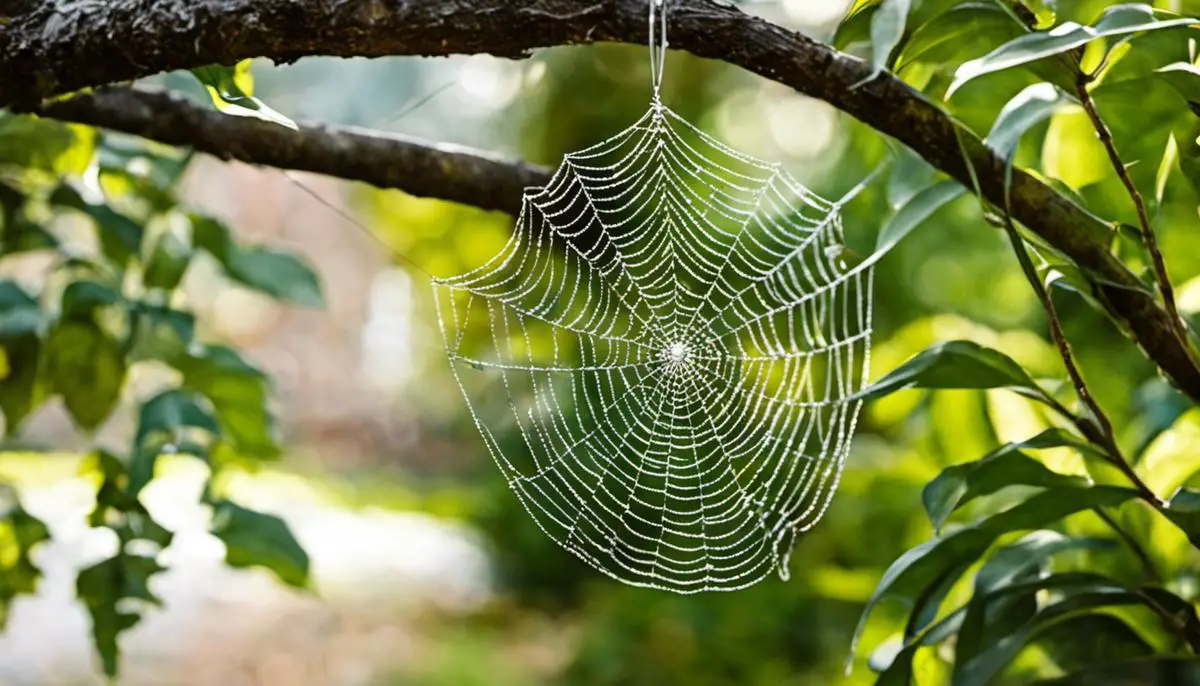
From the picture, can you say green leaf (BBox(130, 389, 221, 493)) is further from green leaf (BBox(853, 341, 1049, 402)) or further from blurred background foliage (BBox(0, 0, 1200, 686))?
green leaf (BBox(853, 341, 1049, 402))

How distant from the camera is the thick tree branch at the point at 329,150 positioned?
753 mm

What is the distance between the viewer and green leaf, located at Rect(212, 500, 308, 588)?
799mm

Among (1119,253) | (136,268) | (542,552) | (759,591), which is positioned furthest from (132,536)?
(542,552)

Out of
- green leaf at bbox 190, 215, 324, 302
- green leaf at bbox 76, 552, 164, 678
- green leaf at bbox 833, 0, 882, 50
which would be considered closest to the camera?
green leaf at bbox 833, 0, 882, 50

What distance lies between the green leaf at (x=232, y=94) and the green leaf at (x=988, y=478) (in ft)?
1.25

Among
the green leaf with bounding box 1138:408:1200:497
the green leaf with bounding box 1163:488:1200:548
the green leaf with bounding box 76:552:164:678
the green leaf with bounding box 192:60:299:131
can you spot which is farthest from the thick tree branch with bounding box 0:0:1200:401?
the green leaf with bounding box 76:552:164:678

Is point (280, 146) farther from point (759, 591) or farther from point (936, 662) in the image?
point (759, 591)

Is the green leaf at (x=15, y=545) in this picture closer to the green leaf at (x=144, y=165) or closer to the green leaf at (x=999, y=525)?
the green leaf at (x=144, y=165)

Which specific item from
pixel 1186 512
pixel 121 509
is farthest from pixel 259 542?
pixel 1186 512

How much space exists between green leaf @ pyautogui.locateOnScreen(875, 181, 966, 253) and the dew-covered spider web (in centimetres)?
3

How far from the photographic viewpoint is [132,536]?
0.82 meters

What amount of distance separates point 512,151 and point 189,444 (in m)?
1.79

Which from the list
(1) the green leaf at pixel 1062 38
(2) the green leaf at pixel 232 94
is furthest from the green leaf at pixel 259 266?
(1) the green leaf at pixel 1062 38

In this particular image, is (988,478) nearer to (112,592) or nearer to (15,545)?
(112,592)
